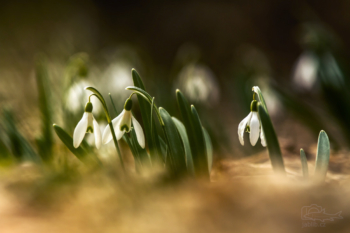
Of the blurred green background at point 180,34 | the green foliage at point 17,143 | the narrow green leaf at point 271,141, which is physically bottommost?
the narrow green leaf at point 271,141

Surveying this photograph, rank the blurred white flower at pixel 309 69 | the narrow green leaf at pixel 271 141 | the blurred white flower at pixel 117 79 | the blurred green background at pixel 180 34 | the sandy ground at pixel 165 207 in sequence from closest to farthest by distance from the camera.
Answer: the sandy ground at pixel 165 207
the narrow green leaf at pixel 271 141
the blurred white flower at pixel 309 69
the blurred white flower at pixel 117 79
the blurred green background at pixel 180 34

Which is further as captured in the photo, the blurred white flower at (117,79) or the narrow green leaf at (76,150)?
the blurred white flower at (117,79)

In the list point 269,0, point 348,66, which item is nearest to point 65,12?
point 269,0

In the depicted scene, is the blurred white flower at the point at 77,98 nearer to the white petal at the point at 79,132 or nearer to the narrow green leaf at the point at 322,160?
the white petal at the point at 79,132

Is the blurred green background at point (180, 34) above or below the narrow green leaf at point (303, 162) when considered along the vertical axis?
above

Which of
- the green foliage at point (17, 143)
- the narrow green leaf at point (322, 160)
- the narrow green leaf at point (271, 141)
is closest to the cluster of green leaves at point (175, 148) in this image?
the narrow green leaf at point (271, 141)

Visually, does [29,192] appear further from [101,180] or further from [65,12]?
[65,12]
